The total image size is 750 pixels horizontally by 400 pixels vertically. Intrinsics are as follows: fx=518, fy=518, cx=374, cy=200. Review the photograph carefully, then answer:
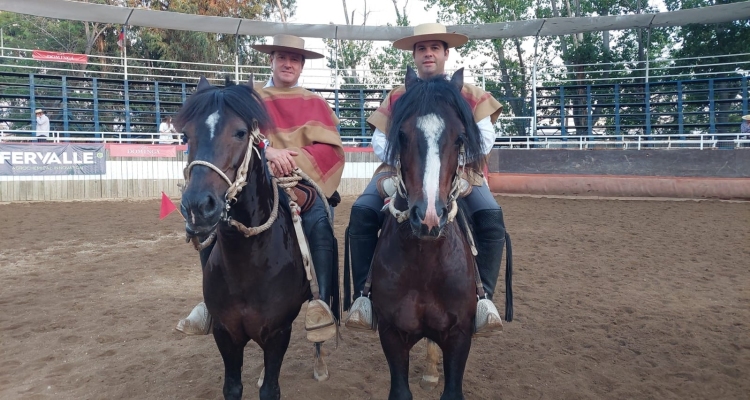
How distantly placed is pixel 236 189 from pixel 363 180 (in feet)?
52.5

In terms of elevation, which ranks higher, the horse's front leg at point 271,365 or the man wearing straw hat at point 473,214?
the man wearing straw hat at point 473,214

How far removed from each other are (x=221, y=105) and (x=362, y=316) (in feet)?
4.59

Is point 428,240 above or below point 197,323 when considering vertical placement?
above

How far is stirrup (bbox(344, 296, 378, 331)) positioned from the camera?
9.80 ft

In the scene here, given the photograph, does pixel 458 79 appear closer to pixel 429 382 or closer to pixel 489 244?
pixel 489 244

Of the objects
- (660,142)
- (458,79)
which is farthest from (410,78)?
(660,142)

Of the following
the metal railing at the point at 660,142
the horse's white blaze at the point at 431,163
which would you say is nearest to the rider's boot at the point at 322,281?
the horse's white blaze at the point at 431,163

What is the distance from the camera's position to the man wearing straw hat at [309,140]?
135 inches

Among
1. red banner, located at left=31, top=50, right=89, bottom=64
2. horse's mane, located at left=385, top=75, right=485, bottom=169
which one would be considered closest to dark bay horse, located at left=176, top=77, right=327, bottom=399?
horse's mane, located at left=385, top=75, right=485, bottom=169

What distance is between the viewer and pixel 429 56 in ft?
11.9

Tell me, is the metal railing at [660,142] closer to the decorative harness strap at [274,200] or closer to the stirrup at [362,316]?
the decorative harness strap at [274,200]

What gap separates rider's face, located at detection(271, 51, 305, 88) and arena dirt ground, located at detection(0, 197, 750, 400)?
7.39ft

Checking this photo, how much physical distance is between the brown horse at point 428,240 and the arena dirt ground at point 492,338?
1.11 meters

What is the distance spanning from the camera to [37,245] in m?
8.92
